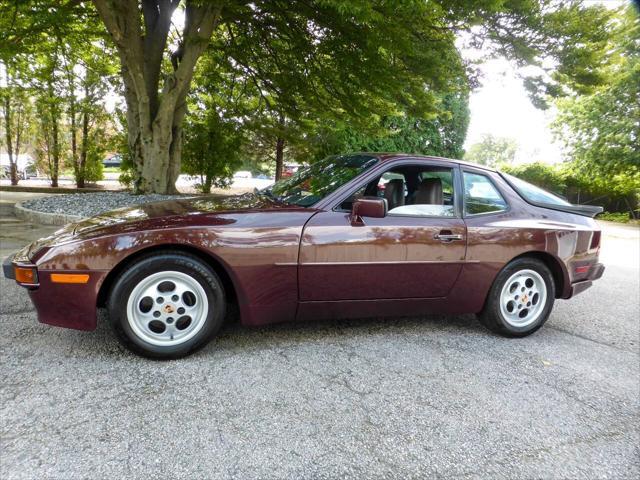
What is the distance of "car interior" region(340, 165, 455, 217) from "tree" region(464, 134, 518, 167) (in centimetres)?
10388

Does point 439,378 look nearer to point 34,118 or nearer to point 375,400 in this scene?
point 375,400

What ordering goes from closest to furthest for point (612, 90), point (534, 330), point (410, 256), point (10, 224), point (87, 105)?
point (410, 256), point (534, 330), point (10, 224), point (87, 105), point (612, 90)

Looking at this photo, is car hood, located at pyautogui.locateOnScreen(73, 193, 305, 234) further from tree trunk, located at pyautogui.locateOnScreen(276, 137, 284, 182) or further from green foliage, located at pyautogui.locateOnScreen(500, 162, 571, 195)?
green foliage, located at pyautogui.locateOnScreen(500, 162, 571, 195)

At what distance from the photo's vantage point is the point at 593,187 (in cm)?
1869

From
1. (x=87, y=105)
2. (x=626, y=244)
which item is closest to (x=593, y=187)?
(x=626, y=244)

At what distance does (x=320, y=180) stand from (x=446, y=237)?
1.08 m

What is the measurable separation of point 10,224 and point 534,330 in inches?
327

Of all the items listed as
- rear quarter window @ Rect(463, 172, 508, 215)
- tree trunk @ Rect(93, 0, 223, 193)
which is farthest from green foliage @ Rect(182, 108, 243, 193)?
rear quarter window @ Rect(463, 172, 508, 215)

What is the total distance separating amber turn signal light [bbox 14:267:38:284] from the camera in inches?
96.0

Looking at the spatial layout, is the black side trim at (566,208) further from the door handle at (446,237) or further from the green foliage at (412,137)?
the green foliage at (412,137)

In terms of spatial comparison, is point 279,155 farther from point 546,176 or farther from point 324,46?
point 546,176

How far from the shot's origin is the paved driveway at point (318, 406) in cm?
178

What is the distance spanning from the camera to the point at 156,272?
2555 millimetres

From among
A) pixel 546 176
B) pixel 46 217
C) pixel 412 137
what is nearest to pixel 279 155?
pixel 412 137
